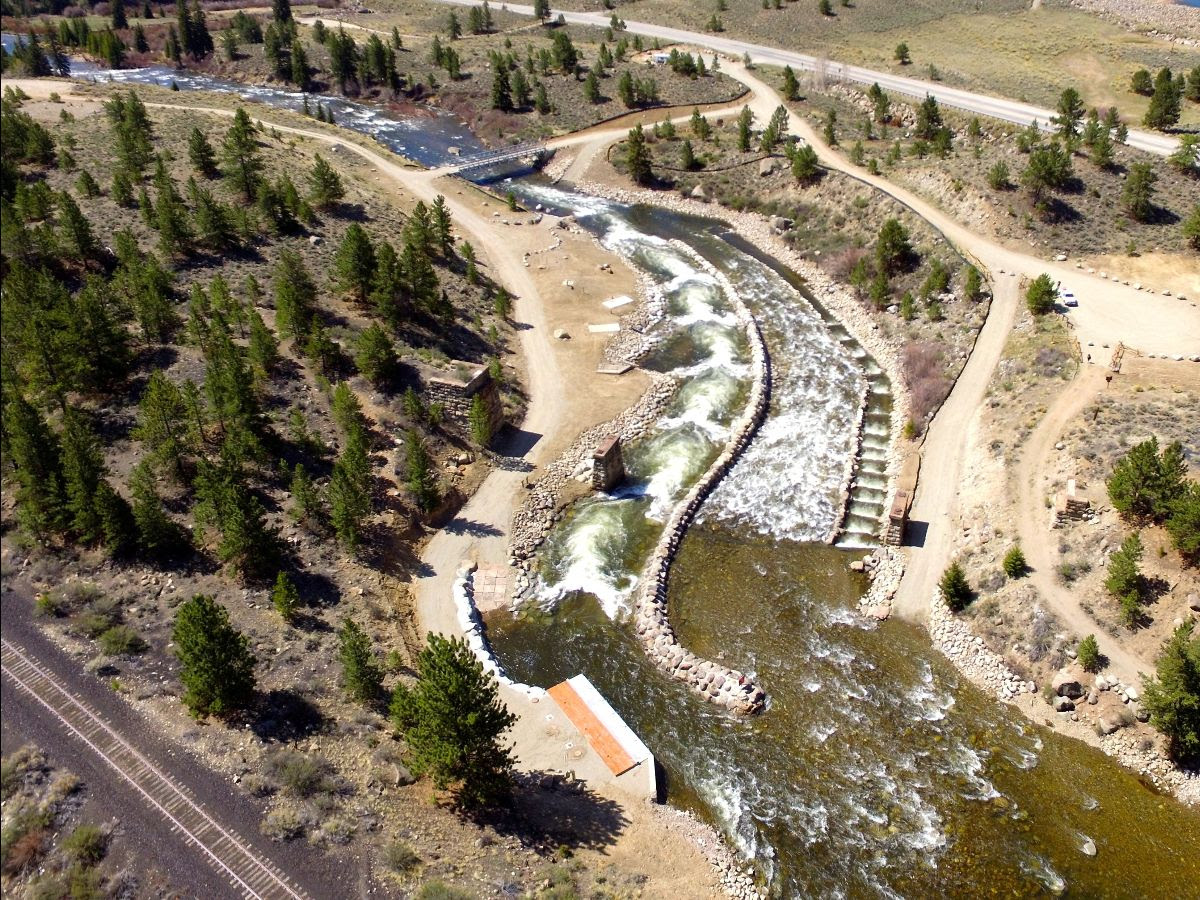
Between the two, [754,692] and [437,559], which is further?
[437,559]

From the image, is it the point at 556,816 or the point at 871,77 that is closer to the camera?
the point at 556,816

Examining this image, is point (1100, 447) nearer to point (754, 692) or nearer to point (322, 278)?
point (754, 692)

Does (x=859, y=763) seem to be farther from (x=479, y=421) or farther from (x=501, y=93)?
(x=501, y=93)

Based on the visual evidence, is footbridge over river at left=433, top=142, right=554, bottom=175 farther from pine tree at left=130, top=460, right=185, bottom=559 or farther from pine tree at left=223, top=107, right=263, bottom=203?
pine tree at left=130, top=460, right=185, bottom=559

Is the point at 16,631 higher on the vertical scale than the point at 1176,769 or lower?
higher

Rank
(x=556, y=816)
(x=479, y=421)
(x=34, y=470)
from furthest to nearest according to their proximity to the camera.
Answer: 1. (x=479, y=421)
2. (x=34, y=470)
3. (x=556, y=816)

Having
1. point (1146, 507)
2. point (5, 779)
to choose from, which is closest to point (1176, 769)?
point (1146, 507)

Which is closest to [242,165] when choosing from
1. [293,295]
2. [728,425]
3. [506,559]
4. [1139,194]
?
[293,295]
